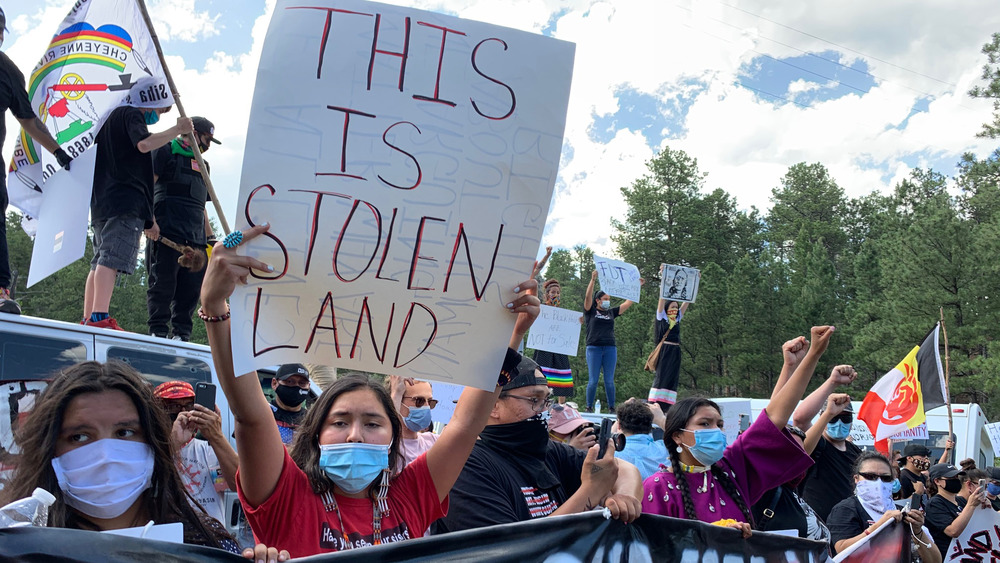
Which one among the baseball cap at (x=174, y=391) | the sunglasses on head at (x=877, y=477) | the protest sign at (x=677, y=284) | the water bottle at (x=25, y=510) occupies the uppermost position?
the protest sign at (x=677, y=284)

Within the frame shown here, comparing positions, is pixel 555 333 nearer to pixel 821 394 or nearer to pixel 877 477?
pixel 877 477

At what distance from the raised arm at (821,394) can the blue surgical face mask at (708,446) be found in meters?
1.01

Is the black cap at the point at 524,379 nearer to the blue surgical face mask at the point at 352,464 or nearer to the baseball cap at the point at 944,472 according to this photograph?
the blue surgical face mask at the point at 352,464

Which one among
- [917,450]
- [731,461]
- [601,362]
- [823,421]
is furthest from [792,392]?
[601,362]

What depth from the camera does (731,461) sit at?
3623 mm

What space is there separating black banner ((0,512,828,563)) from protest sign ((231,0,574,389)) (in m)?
0.51

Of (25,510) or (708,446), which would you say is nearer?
(25,510)

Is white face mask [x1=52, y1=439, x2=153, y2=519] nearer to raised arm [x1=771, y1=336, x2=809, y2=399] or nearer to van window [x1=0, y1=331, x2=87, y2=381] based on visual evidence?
van window [x1=0, y1=331, x2=87, y2=381]

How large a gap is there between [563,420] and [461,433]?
1782mm

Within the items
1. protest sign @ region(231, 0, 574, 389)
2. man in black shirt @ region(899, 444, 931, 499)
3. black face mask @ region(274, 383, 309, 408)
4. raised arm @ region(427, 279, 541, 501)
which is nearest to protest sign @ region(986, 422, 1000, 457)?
man in black shirt @ region(899, 444, 931, 499)

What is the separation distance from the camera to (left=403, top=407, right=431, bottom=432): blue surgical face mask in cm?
500

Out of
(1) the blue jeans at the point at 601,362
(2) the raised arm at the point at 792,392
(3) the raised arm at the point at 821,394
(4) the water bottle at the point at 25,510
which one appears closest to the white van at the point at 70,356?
(4) the water bottle at the point at 25,510

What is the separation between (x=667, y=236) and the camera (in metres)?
46.8

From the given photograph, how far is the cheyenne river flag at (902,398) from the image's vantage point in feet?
27.7
